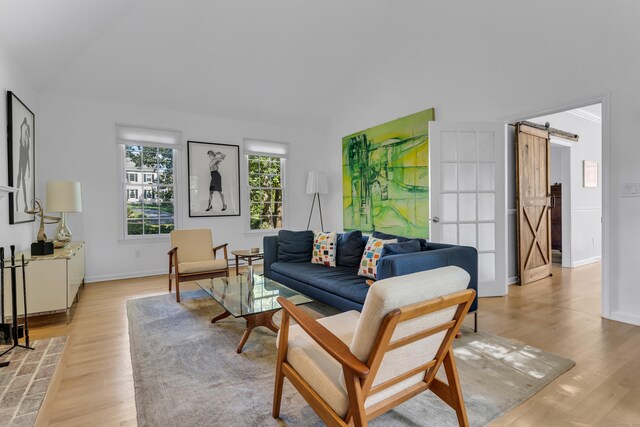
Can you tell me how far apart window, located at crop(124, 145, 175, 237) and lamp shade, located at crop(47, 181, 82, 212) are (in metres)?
1.33

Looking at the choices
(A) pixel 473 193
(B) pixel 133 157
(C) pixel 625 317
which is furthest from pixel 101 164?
(C) pixel 625 317

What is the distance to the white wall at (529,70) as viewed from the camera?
2.86 m

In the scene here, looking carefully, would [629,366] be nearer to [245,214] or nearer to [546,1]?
[546,1]

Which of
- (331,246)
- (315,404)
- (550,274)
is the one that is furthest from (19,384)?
(550,274)

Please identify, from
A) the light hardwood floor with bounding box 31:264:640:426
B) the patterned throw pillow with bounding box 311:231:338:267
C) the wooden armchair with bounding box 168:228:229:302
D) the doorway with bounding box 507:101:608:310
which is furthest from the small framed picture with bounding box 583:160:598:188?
the wooden armchair with bounding box 168:228:229:302

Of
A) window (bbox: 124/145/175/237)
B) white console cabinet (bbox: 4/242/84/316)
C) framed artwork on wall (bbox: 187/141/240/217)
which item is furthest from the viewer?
framed artwork on wall (bbox: 187/141/240/217)

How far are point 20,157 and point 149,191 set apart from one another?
1.79m

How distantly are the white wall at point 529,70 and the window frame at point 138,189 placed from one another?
3.48 meters

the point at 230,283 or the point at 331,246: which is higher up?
the point at 331,246

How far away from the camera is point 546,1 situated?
3.26 m

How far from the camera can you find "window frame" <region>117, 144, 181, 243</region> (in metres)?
4.91

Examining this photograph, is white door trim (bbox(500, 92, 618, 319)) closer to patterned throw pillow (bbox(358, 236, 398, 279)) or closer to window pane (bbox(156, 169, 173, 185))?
patterned throw pillow (bbox(358, 236, 398, 279))

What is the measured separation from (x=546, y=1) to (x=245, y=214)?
5.00 m

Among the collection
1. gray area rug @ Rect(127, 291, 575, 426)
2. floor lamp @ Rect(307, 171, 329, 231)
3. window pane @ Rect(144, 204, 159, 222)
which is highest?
floor lamp @ Rect(307, 171, 329, 231)
